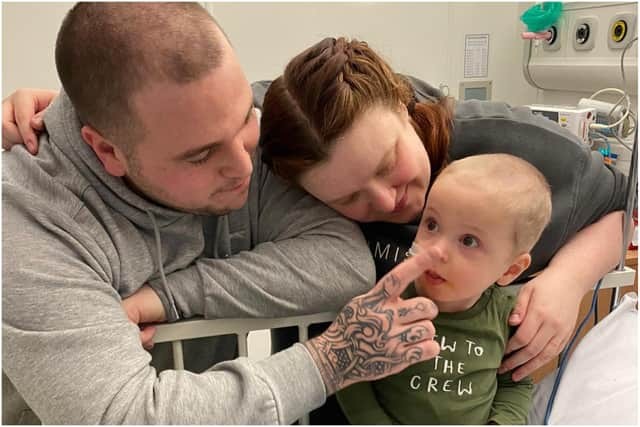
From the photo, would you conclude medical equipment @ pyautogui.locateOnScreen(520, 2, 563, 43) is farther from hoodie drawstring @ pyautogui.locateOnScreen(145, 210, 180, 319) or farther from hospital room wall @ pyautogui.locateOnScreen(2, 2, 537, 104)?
hoodie drawstring @ pyautogui.locateOnScreen(145, 210, 180, 319)

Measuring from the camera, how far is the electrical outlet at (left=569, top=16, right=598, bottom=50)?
2156mm

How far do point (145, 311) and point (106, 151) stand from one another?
26cm

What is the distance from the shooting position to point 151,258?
2.92ft

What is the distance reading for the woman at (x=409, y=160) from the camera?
0.91m

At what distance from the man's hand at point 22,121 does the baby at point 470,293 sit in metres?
0.66

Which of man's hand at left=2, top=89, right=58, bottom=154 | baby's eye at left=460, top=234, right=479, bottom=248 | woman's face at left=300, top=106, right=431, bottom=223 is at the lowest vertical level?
baby's eye at left=460, top=234, right=479, bottom=248

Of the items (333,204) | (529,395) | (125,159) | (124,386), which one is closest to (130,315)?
(124,386)

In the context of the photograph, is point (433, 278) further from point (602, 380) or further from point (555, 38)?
point (555, 38)

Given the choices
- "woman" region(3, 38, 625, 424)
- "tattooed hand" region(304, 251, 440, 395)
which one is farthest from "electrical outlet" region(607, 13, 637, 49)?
"tattooed hand" region(304, 251, 440, 395)

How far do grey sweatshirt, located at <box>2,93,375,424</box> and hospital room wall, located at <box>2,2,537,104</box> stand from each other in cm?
126

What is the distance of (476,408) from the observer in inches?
34.4

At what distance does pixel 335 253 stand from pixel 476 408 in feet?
1.11

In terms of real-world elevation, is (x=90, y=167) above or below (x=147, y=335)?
above

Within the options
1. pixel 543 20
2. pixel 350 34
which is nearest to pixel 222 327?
pixel 350 34
